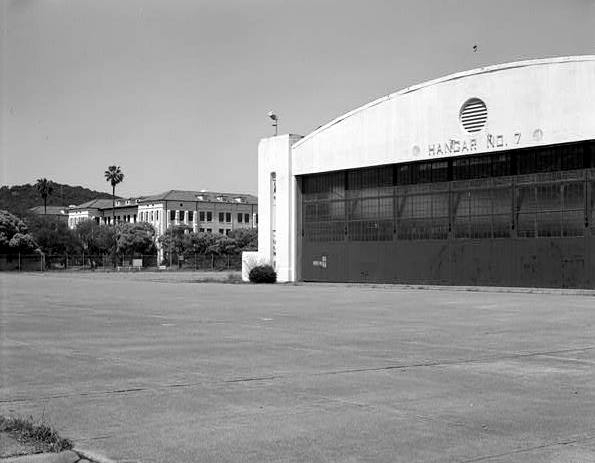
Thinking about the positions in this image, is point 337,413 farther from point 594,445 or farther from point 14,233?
point 14,233

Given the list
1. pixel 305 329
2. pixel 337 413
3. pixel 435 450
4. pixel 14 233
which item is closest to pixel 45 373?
pixel 337 413

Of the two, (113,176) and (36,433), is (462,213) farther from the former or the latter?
(113,176)

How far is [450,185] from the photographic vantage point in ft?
151

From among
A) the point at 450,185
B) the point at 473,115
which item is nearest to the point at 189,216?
the point at 450,185

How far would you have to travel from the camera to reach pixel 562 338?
55.7ft

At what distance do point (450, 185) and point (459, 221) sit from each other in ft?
7.46

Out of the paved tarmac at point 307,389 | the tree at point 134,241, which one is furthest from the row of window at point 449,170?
the tree at point 134,241

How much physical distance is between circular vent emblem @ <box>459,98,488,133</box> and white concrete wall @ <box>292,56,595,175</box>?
29 centimetres

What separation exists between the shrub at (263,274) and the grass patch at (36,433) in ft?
159

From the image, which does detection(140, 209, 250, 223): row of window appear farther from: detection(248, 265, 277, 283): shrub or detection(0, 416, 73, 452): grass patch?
detection(0, 416, 73, 452): grass patch

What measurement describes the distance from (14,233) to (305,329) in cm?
10117

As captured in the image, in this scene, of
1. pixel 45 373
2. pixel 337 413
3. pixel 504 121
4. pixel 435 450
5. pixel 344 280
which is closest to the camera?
pixel 435 450

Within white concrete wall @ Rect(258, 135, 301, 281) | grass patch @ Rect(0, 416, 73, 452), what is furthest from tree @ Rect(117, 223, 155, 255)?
grass patch @ Rect(0, 416, 73, 452)

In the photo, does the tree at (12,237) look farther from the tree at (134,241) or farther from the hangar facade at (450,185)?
the hangar facade at (450,185)
